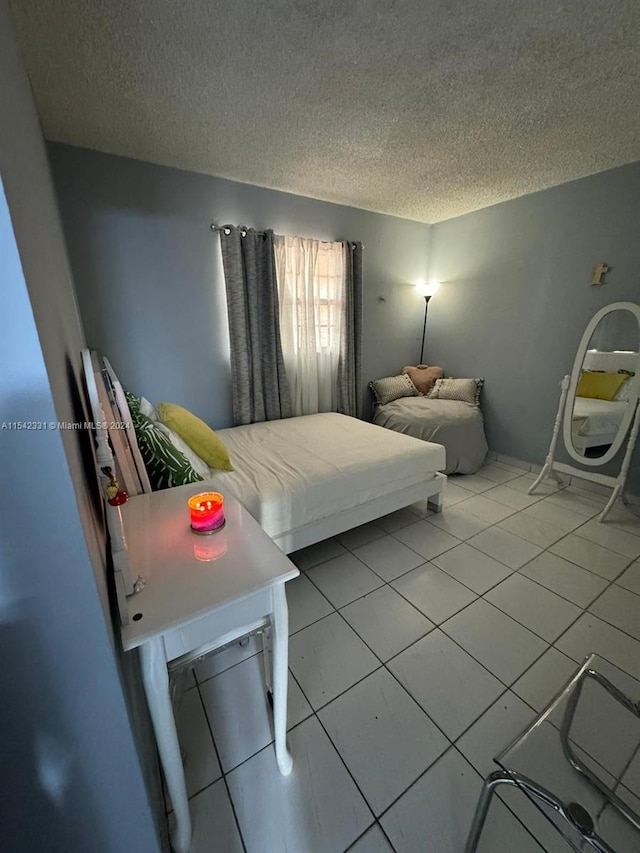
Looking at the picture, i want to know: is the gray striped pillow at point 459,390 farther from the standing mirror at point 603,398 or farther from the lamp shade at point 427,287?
the lamp shade at point 427,287

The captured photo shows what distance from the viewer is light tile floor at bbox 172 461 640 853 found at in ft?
3.02

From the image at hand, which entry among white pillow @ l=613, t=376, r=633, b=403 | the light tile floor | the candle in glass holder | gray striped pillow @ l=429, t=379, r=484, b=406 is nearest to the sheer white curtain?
gray striped pillow @ l=429, t=379, r=484, b=406

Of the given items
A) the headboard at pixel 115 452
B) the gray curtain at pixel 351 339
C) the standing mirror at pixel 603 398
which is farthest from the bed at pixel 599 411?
the headboard at pixel 115 452

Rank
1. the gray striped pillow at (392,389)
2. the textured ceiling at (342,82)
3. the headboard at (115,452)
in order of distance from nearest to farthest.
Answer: the headboard at (115,452) → the textured ceiling at (342,82) → the gray striped pillow at (392,389)

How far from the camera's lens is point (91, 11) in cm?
113

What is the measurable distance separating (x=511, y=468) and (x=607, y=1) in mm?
2984

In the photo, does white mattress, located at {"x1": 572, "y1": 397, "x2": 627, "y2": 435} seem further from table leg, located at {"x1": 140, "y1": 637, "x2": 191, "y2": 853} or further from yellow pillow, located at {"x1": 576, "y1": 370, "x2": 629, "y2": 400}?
table leg, located at {"x1": 140, "y1": 637, "x2": 191, "y2": 853}

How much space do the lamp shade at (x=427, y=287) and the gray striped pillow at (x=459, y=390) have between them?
1051 mm

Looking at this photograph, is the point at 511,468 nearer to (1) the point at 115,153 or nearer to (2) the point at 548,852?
(2) the point at 548,852

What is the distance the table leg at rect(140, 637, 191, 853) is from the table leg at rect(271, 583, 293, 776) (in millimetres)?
269

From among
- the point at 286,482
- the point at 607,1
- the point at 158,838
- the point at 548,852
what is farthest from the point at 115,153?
the point at 548,852

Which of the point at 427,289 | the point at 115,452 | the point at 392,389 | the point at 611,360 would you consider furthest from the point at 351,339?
the point at 115,452

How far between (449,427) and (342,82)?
95.8 inches

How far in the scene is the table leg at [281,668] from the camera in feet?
2.81
